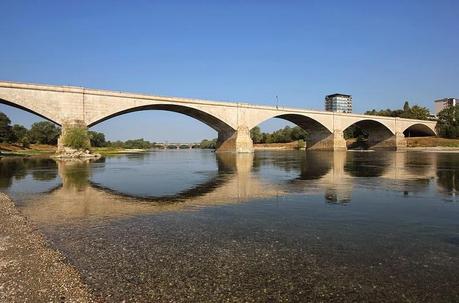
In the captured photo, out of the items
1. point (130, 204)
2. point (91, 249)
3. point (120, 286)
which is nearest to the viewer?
point (120, 286)

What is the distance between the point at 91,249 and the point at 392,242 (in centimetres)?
707

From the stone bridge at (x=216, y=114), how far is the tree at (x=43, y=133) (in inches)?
2616

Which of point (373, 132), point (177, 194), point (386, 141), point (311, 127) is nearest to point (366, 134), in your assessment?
point (373, 132)

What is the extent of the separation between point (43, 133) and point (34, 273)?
13199cm

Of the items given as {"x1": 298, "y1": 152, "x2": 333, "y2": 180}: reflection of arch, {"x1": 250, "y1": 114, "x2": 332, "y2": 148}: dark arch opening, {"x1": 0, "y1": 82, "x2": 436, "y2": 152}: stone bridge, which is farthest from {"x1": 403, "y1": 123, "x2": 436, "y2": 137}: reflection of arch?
{"x1": 298, "y1": 152, "x2": 333, "y2": 180}: reflection of arch

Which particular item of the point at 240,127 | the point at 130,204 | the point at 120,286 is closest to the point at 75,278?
the point at 120,286

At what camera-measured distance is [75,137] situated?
5606 cm

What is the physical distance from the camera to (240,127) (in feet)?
271

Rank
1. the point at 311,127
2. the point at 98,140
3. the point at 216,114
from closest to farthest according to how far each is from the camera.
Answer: the point at 216,114
the point at 311,127
the point at 98,140

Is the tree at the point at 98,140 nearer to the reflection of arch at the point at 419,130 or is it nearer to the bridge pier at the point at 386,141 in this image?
the bridge pier at the point at 386,141

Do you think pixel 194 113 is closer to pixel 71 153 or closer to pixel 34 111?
pixel 71 153

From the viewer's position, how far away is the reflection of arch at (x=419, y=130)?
126m

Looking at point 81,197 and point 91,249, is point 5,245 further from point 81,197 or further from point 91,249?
point 81,197

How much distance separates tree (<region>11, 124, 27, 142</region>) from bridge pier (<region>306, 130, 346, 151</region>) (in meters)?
86.7
